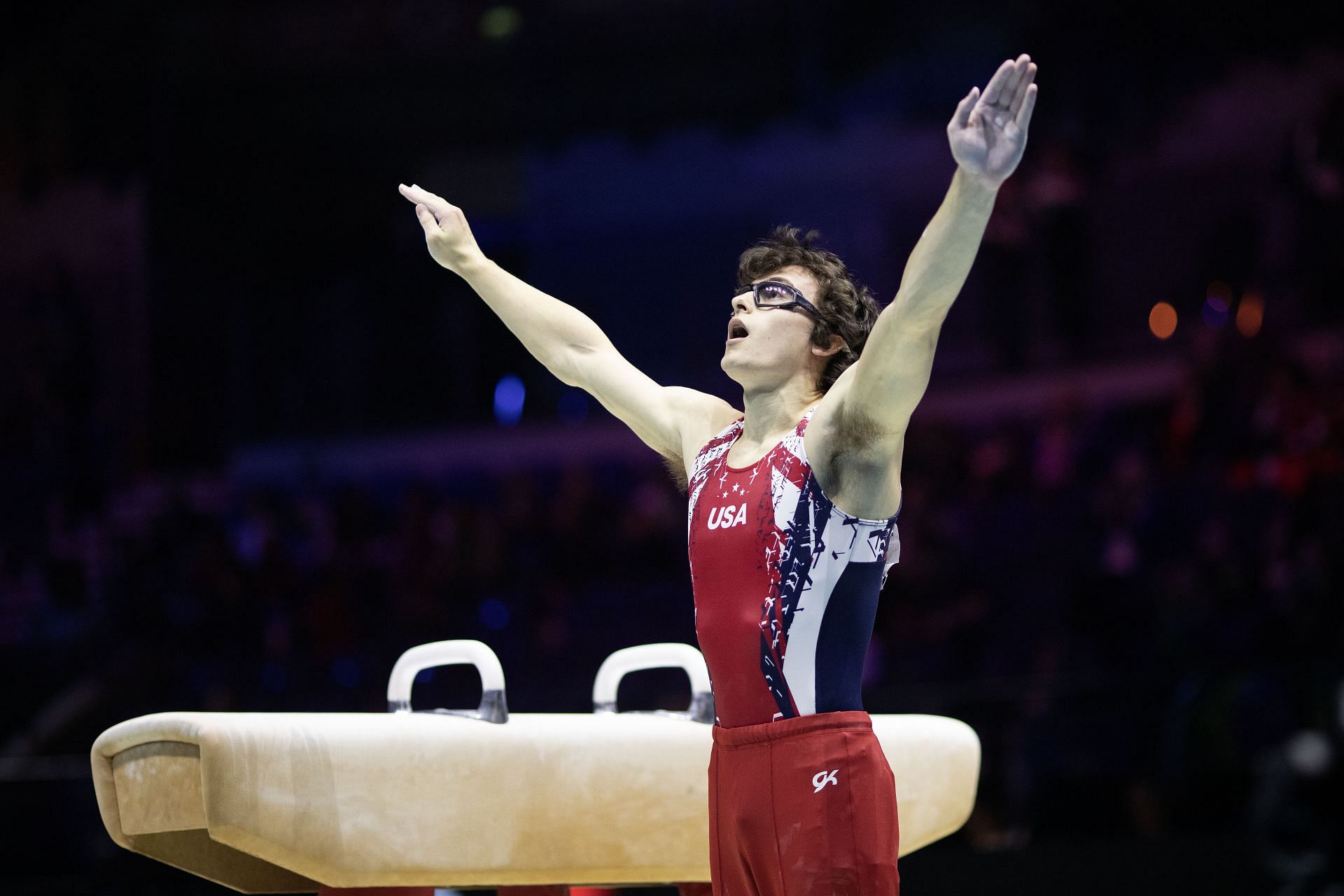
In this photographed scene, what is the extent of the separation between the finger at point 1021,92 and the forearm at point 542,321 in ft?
4.42

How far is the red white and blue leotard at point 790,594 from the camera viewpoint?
2.78 metres

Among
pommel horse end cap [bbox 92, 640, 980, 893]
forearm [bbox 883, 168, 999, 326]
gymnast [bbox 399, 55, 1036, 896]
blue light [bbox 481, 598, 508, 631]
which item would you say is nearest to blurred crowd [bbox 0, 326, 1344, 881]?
blue light [bbox 481, 598, 508, 631]

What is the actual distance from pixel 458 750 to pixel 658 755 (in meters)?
0.53

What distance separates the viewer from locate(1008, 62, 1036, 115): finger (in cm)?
243

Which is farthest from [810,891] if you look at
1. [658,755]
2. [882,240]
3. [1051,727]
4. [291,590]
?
[882,240]

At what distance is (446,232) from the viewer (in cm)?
354

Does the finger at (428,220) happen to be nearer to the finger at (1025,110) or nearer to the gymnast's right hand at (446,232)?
the gymnast's right hand at (446,232)

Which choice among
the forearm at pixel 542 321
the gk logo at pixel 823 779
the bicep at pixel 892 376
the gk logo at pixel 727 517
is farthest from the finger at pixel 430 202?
the gk logo at pixel 823 779

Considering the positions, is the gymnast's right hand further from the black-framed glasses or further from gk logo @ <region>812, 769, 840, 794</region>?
gk logo @ <region>812, 769, 840, 794</region>

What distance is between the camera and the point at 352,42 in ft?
40.2

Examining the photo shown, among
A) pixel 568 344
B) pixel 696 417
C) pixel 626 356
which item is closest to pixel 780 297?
pixel 696 417

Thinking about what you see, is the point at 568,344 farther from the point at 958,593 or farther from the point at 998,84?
the point at 958,593

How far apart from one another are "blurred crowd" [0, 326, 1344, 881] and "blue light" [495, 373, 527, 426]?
3.04 feet

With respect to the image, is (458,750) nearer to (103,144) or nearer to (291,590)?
(291,590)
